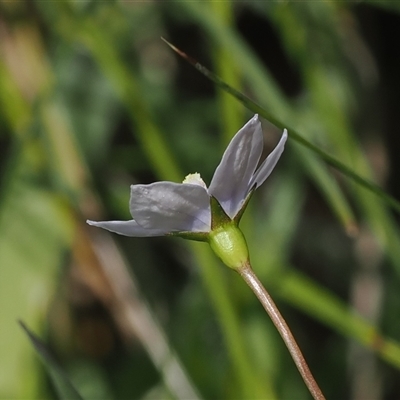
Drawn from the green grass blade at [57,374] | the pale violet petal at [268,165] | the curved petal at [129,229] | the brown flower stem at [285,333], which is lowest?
the brown flower stem at [285,333]

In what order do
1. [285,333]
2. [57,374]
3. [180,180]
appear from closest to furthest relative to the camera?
[285,333], [57,374], [180,180]

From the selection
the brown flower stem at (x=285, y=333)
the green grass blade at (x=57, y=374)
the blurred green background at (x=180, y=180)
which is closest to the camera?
the brown flower stem at (x=285, y=333)

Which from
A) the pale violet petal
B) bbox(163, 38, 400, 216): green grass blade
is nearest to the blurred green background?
bbox(163, 38, 400, 216): green grass blade

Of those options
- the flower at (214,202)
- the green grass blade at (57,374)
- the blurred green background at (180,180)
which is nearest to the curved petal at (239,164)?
the flower at (214,202)

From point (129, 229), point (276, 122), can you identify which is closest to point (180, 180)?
point (276, 122)

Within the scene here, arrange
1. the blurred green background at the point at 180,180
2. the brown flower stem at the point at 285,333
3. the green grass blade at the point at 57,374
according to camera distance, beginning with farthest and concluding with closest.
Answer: the blurred green background at the point at 180,180, the green grass blade at the point at 57,374, the brown flower stem at the point at 285,333

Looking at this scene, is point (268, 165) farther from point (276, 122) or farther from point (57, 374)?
point (57, 374)

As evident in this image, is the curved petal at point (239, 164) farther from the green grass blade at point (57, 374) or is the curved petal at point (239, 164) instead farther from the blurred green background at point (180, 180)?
the blurred green background at point (180, 180)

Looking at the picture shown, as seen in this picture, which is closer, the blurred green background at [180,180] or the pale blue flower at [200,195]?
the pale blue flower at [200,195]
